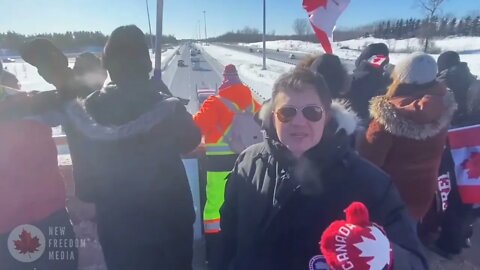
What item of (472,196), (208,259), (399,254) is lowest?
(208,259)

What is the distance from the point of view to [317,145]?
1.59m

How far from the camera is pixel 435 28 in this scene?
49438mm

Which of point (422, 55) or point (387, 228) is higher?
point (422, 55)

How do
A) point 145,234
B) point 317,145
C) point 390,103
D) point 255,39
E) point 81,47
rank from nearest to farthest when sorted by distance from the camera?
1. point 317,145
2. point 145,234
3. point 390,103
4. point 81,47
5. point 255,39

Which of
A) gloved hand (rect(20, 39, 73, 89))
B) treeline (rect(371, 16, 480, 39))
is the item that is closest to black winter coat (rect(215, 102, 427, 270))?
gloved hand (rect(20, 39, 73, 89))

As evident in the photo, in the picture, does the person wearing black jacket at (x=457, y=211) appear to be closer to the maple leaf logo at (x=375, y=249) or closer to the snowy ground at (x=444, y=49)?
the maple leaf logo at (x=375, y=249)

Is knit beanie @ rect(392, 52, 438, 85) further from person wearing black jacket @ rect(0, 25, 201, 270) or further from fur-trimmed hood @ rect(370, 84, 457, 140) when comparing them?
person wearing black jacket @ rect(0, 25, 201, 270)

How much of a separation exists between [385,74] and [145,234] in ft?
10.4

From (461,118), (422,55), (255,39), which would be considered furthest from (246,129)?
(255,39)

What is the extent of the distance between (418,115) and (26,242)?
8.27 feet

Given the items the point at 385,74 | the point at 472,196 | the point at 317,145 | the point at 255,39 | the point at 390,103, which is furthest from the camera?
the point at 255,39

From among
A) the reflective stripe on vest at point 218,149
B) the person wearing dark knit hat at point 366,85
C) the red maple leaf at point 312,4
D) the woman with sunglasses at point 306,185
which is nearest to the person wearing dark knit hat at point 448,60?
the person wearing dark knit hat at point 366,85

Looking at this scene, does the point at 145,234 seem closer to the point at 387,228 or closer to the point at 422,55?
the point at 387,228

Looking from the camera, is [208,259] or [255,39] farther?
[255,39]
